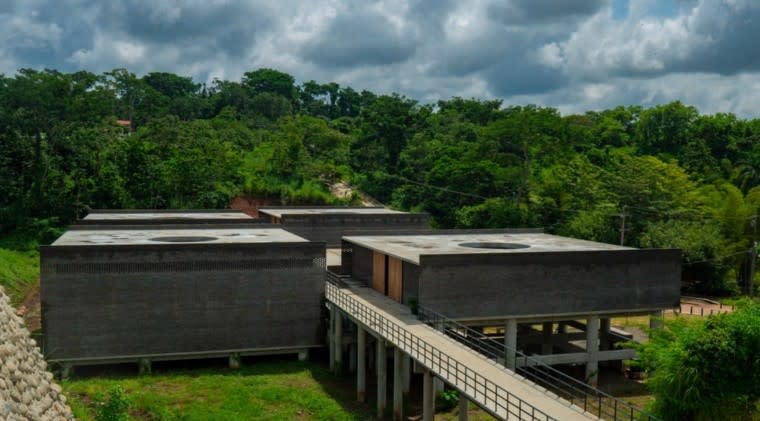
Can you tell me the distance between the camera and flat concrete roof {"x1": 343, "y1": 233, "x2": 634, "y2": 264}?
109 feet

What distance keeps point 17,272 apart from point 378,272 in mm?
29035

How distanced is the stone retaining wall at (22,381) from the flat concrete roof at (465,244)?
49.6 ft

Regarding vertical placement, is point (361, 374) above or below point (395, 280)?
below

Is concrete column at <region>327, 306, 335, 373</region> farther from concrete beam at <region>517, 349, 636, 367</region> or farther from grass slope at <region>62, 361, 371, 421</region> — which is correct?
concrete beam at <region>517, 349, 636, 367</region>

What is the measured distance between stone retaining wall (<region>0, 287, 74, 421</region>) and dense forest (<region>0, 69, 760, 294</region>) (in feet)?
136

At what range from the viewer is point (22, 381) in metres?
17.2

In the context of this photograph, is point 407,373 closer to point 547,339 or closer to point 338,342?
point 338,342

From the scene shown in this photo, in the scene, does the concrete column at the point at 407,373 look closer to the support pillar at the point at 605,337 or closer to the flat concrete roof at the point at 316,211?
the support pillar at the point at 605,337

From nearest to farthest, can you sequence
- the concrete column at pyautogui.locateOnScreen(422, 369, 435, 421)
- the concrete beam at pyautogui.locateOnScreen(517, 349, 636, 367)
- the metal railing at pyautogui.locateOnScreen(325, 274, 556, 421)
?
1. the metal railing at pyautogui.locateOnScreen(325, 274, 556, 421)
2. the concrete column at pyautogui.locateOnScreen(422, 369, 435, 421)
3. the concrete beam at pyautogui.locateOnScreen(517, 349, 636, 367)

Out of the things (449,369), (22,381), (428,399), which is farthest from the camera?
(428,399)

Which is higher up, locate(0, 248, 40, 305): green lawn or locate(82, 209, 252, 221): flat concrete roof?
locate(82, 209, 252, 221): flat concrete roof

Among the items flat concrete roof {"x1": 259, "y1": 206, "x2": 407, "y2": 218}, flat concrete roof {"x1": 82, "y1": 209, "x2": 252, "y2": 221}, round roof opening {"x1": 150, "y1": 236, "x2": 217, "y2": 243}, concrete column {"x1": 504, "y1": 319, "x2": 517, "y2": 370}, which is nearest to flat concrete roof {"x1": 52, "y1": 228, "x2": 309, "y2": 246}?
round roof opening {"x1": 150, "y1": 236, "x2": 217, "y2": 243}

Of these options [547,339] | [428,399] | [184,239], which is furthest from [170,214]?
[428,399]

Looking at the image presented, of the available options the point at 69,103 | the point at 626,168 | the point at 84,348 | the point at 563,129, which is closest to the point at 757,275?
the point at 626,168
